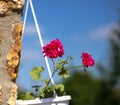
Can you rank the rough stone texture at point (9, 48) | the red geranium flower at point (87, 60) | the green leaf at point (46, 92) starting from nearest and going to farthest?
the rough stone texture at point (9, 48) → the green leaf at point (46, 92) → the red geranium flower at point (87, 60)

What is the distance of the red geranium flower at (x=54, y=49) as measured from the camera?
254 cm

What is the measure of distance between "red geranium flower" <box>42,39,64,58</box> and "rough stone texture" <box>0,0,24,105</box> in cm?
61

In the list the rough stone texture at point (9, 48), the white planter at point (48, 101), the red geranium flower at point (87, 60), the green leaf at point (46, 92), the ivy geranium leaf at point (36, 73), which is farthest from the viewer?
the red geranium flower at point (87, 60)

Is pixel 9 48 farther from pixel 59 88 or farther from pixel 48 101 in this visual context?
pixel 59 88

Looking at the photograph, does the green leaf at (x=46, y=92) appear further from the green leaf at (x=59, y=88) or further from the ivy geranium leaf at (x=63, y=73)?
the ivy geranium leaf at (x=63, y=73)

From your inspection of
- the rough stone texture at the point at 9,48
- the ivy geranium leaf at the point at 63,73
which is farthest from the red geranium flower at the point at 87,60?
the rough stone texture at the point at 9,48

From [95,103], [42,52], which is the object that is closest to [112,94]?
[95,103]

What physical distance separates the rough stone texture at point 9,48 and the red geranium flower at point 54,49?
2.01 ft

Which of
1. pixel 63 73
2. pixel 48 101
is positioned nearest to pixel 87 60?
pixel 63 73

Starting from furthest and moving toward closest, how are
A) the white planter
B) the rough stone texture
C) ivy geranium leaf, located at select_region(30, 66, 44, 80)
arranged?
ivy geranium leaf, located at select_region(30, 66, 44, 80) → the white planter → the rough stone texture

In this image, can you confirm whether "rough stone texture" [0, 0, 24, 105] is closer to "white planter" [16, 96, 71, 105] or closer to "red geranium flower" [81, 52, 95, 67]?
"white planter" [16, 96, 71, 105]

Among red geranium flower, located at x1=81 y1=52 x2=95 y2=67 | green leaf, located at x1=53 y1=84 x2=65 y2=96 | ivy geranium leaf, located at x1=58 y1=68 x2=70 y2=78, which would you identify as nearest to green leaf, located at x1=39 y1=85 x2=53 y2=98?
green leaf, located at x1=53 y1=84 x2=65 y2=96

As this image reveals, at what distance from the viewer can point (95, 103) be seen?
654 cm

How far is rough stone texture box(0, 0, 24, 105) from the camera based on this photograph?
1882 mm
